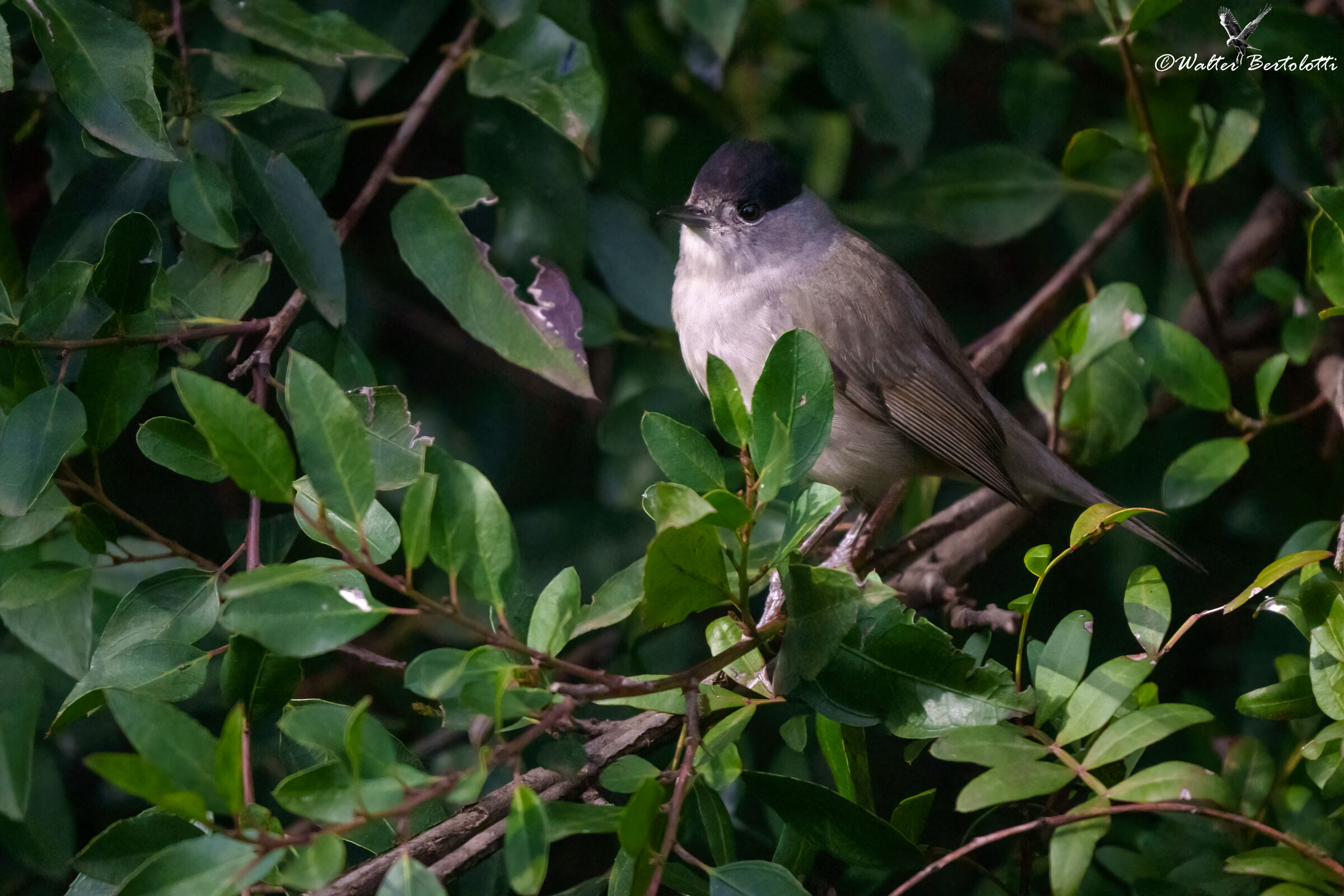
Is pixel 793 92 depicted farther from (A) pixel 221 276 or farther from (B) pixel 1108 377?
(A) pixel 221 276

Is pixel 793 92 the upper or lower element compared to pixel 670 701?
upper

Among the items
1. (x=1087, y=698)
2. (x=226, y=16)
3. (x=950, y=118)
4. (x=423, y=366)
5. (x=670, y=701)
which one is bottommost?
(x=423, y=366)

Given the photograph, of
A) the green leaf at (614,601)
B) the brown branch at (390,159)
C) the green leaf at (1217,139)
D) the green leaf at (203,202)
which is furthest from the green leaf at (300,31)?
the green leaf at (1217,139)

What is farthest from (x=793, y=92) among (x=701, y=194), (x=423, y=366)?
(x=423, y=366)

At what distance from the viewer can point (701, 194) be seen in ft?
10.2

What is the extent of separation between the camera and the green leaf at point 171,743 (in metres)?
1.15

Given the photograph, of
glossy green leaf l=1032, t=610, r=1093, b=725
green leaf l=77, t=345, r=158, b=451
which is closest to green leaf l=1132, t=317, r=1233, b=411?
glossy green leaf l=1032, t=610, r=1093, b=725

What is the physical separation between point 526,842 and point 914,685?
67 centimetres

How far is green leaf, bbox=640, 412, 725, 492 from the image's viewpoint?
1.47m

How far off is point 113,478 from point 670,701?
→ 1.48 metres

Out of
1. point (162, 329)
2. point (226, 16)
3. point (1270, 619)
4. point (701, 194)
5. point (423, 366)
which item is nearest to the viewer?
point (162, 329)

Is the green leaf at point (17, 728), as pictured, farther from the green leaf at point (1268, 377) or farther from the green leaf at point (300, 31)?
the green leaf at point (1268, 377)

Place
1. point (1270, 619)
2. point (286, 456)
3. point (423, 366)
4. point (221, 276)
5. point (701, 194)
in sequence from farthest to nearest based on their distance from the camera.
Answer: point (423, 366) < point (701, 194) < point (1270, 619) < point (221, 276) < point (286, 456)

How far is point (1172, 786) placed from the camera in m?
1.38
